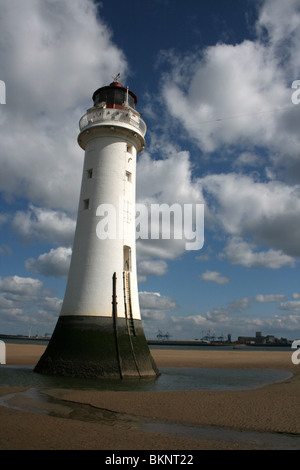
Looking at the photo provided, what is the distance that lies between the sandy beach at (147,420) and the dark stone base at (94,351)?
3083 millimetres

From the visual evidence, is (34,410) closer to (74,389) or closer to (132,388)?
(74,389)

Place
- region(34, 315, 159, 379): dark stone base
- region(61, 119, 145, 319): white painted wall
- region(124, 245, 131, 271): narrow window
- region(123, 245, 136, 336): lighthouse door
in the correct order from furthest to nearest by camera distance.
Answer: region(124, 245, 131, 271): narrow window, region(123, 245, 136, 336): lighthouse door, region(61, 119, 145, 319): white painted wall, region(34, 315, 159, 379): dark stone base

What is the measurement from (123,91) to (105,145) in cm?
369

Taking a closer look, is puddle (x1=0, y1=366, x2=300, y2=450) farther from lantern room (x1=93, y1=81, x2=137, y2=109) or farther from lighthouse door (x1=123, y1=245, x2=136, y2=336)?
lantern room (x1=93, y1=81, x2=137, y2=109)

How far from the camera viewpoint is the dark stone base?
16.4 metres

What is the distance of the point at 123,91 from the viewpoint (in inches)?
824

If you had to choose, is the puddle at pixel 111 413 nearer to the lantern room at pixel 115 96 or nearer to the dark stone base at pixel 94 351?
the dark stone base at pixel 94 351

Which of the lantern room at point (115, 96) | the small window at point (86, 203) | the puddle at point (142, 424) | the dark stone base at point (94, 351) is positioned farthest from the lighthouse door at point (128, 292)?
the lantern room at point (115, 96)

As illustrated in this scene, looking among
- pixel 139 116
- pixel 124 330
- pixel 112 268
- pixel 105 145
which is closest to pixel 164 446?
pixel 124 330

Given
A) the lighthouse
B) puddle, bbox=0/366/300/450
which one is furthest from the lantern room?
puddle, bbox=0/366/300/450

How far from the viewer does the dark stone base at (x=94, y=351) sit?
16.4m

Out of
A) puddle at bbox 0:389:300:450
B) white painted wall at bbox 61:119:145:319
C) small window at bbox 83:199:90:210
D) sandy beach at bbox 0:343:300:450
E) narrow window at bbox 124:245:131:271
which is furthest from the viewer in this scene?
small window at bbox 83:199:90:210

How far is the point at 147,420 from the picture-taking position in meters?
9.32

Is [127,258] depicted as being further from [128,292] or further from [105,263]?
[128,292]
